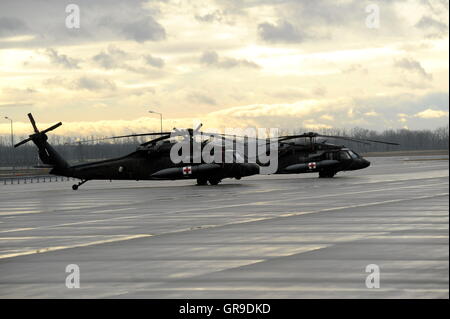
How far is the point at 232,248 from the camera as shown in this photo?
1839 cm

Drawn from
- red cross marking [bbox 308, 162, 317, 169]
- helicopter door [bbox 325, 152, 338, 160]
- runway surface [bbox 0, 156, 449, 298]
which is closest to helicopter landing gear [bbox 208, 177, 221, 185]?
red cross marking [bbox 308, 162, 317, 169]

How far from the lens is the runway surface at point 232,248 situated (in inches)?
516

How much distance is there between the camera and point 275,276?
1405 centimetres

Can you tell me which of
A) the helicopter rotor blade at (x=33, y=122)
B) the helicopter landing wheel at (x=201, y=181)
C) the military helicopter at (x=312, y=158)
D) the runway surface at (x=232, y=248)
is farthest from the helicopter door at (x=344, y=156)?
the helicopter rotor blade at (x=33, y=122)

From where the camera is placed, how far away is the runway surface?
43.0 feet

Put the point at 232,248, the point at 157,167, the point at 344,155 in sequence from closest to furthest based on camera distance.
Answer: the point at 232,248 < the point at 157,167 < the point at 344,155

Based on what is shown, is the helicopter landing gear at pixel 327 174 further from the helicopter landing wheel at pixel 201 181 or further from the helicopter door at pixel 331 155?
the helicopter landing wheel at pixel 201 181

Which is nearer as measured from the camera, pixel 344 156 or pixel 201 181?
pixel 201 181

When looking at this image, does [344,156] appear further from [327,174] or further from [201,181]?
[201,181]

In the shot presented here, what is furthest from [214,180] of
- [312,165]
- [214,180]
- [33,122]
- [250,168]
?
[33,122]

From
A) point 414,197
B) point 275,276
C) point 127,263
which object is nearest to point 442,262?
point 275,276
